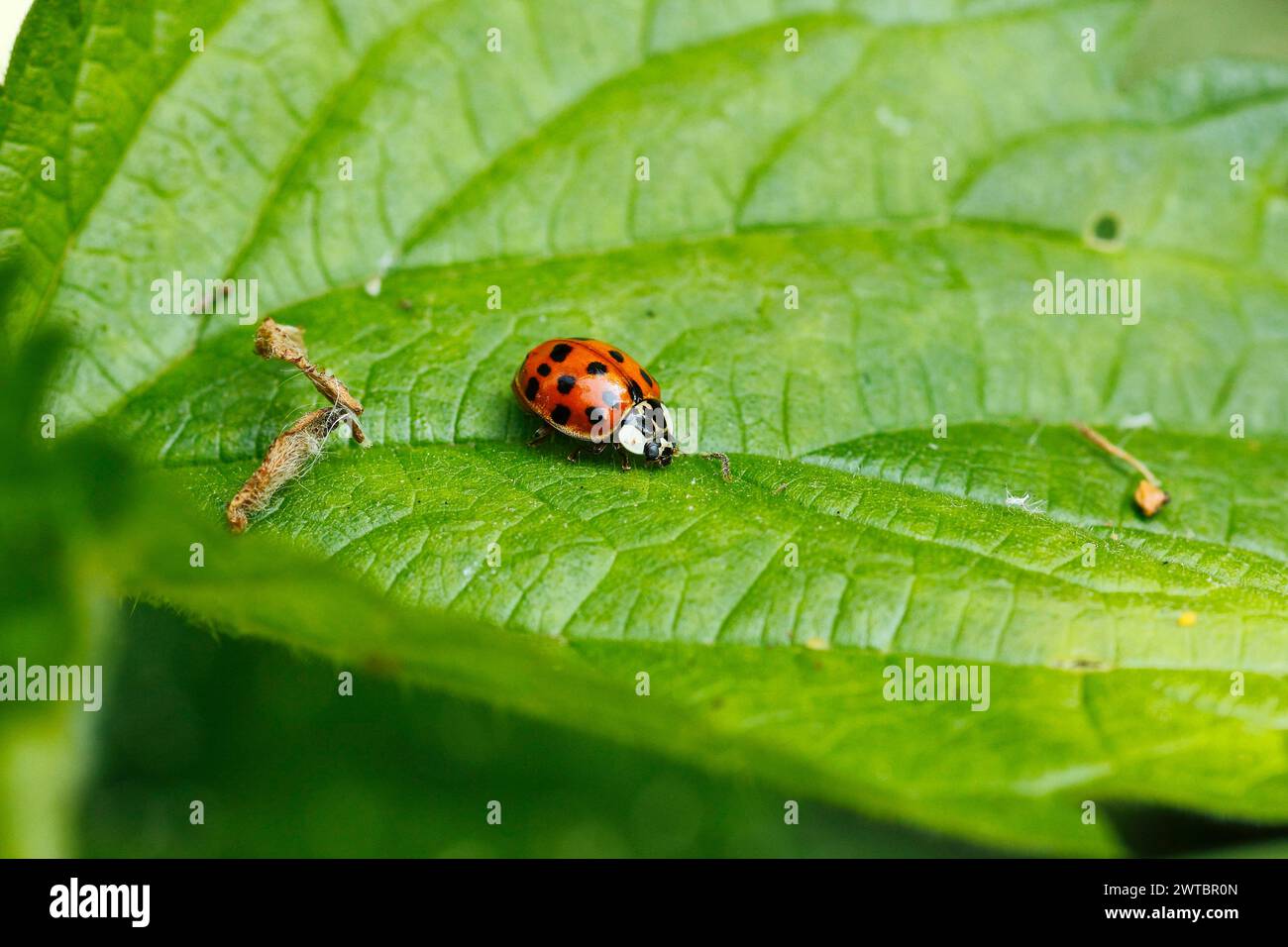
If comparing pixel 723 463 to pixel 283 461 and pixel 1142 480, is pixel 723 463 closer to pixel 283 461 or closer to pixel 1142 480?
pixel 283 461

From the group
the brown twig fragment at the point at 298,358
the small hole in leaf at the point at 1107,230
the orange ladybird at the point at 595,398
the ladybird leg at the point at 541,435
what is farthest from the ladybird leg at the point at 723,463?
the small hole in leaf at the point at 1107,230

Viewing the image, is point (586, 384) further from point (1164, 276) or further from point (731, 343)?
point (1164, 276)

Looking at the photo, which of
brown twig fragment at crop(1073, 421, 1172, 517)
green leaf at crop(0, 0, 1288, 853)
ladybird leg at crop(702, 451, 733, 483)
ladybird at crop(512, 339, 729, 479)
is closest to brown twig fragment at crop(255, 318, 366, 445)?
green leaf at crop(0, 0, 1288, 853)

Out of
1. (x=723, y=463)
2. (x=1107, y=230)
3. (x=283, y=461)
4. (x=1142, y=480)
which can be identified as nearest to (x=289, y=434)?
(x=283, y=461)

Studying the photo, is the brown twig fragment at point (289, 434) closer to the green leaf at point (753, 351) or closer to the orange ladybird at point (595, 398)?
the green leaf at point (753, 351)
